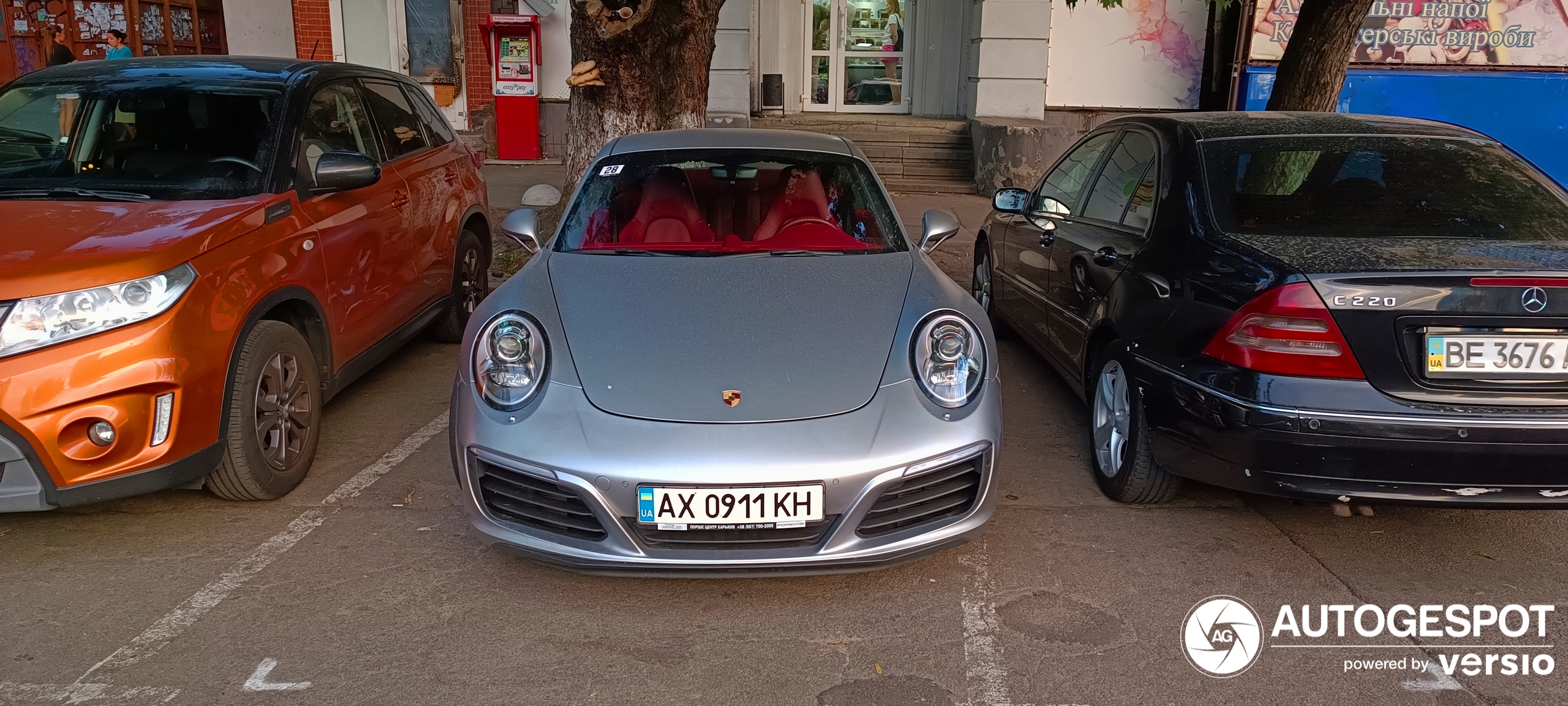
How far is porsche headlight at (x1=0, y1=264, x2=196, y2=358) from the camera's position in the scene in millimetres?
3152

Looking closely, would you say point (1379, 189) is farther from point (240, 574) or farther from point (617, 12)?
point (617, 12)

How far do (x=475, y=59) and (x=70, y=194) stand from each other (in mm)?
10873

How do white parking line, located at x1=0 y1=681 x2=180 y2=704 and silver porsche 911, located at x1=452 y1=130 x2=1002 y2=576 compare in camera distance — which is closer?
white parking line, located at x1=0 y1=681 x2=180 y2=704

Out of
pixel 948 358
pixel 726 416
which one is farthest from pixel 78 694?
pixel 948 358

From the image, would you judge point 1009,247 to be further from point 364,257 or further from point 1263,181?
point 364,257

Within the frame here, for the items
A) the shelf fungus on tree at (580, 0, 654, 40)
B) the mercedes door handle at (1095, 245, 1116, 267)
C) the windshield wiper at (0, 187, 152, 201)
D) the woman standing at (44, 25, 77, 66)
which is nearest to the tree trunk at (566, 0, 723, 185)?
the shelf fungus on tree at (580, 0, 654, 40)

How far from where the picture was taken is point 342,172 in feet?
14.2

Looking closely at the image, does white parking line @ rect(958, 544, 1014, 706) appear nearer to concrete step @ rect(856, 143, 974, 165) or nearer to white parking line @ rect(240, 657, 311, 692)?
white parking line @ rect(240, 657, 311, 692)

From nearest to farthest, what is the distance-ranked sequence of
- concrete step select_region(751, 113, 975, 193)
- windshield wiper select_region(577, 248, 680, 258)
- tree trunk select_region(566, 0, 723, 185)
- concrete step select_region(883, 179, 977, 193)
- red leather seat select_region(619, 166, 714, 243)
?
windshield wiper select_region(577, 248, 680, 258), red leather seat select_region(619, 166, 714, 243), tree trunk select_region(566, 0, 723, 185), concrete step select_region(883, 179, 977, 193), concrete step select_region(751, 113, 975, 193)

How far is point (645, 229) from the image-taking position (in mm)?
4148

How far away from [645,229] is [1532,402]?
9.62ft

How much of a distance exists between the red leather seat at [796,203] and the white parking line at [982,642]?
146cm

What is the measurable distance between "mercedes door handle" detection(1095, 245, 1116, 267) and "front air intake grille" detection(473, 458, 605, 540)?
2.34 m

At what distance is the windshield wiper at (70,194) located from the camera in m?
4.00
